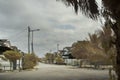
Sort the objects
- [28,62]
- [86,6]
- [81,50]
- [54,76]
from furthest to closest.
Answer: [81,50] < [28,62] < [54,76] < [86,6]

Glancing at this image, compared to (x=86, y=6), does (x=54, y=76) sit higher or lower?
lower

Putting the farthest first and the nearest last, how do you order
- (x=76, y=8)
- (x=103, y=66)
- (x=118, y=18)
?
1. (x=103, y=66)
2. (x=76, y=8)
3. (x=118, y=18)

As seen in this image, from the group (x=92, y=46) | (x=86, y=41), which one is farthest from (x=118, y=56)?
(x=86, y=41)

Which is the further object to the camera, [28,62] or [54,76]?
[28,62]

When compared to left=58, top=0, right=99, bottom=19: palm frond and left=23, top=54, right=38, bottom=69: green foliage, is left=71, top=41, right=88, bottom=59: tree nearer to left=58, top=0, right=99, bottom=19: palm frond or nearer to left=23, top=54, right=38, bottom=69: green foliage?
left=23, top=54, right=38, bottom=69: green foliage

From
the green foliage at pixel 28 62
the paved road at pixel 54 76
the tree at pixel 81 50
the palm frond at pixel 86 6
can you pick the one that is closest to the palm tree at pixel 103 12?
the palm frond at pixel 86 6

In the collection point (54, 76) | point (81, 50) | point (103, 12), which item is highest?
point (81, 50)

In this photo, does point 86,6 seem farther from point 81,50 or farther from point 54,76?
point 81,50

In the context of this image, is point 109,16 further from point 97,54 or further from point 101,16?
point 97,54

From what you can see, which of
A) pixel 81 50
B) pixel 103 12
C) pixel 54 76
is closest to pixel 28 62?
pixel 81 50

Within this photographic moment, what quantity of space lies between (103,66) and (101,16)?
61.8 meters

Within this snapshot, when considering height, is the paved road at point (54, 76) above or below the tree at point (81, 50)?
below

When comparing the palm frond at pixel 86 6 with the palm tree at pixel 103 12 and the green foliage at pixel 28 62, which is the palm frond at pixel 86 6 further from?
the green foliage at pixel 28 62

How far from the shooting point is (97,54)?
68.6 meters
